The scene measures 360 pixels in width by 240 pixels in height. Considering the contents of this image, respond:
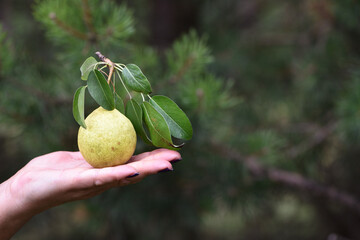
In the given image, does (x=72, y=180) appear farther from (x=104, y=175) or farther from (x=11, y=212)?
(x=11, y=212)

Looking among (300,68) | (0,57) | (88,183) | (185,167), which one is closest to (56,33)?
(0,57)

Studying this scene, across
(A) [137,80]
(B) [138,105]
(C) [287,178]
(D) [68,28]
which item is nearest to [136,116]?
(B) [138,105]

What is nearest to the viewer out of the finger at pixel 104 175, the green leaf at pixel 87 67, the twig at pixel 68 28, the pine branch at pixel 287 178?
the finger at pixel 104 175

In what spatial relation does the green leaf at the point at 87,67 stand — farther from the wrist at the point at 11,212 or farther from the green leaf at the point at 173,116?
the wrist at the point at 11,212

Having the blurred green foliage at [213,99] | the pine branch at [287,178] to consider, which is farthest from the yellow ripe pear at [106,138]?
the pine branch at [287,178]

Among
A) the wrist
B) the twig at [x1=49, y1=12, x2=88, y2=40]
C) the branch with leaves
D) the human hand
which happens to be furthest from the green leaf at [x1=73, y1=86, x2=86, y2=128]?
the twig at [x1=49, y1=12, x2=88, y2=40]

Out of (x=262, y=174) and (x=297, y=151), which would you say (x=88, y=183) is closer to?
(x=262, y=174)

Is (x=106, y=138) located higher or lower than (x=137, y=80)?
lower
